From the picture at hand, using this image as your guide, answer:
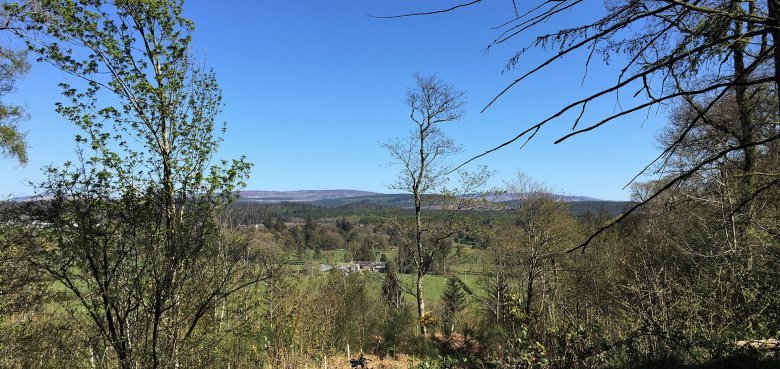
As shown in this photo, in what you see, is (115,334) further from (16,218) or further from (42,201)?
(16,218)

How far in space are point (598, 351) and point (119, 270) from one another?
197 inches

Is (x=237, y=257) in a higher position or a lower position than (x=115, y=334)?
higher

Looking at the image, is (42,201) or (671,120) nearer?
(42,201)

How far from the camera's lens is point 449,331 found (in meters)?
13.0

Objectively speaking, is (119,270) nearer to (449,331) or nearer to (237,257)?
(237,257)

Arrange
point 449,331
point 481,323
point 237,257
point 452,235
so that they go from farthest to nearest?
1. point 452,235
2. point 481,323
3. point 449,331
4. point 237,257

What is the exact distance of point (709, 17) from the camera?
136 centimetres

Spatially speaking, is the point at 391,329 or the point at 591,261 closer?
the point at 391,329

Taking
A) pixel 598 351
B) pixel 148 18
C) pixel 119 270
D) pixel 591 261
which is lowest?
pixel 591 261

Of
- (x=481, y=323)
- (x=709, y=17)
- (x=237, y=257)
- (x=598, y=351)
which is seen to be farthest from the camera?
(x=481, y=323)

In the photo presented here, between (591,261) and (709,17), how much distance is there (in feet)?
69.3

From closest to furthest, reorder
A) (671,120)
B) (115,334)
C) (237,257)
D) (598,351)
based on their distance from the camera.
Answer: (598,351), (115,334), (237,257), (671,120)

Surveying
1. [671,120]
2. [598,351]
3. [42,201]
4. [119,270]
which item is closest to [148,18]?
[42,201]

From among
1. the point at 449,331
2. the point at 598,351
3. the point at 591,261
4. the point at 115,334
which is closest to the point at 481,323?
the point at 449,331
